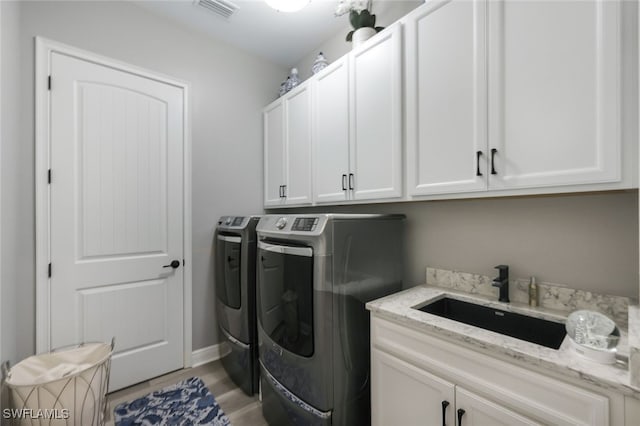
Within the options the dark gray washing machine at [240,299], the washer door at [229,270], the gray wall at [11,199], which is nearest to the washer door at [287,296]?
the dark gray washing machine at [240,299]

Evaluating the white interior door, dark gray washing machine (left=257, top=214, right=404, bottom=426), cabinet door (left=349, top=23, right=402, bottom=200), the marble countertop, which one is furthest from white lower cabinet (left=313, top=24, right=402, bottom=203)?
the white interior door

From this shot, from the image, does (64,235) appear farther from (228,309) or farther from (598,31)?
(598,31)

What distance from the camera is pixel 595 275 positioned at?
1.20 meters

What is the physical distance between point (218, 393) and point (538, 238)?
229 cm

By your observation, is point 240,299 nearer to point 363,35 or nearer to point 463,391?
point 463,391

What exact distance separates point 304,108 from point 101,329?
227cm

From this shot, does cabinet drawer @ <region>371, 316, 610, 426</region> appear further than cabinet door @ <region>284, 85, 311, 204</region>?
No

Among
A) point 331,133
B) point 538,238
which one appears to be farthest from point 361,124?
point 538,238

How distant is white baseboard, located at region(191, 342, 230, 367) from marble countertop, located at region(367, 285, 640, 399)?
166 cm

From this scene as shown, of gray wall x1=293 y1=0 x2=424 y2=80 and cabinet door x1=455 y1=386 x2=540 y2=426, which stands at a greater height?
gray wall x1=293 y1=0 x2=424 y2=80

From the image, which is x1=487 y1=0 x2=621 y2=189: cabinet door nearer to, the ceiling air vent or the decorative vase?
the decorative vase

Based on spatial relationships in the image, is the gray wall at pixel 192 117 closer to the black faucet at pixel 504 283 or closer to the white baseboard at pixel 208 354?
the white baseboard at pixel 208 354

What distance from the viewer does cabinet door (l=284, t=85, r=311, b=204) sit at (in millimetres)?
2199

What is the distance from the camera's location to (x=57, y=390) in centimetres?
136
